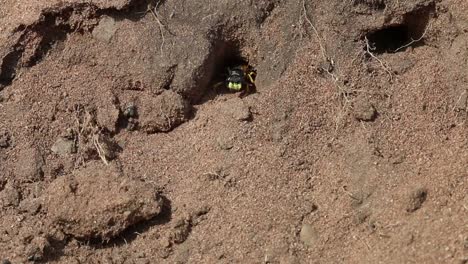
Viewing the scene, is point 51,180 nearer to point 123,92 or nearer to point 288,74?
point 123,92

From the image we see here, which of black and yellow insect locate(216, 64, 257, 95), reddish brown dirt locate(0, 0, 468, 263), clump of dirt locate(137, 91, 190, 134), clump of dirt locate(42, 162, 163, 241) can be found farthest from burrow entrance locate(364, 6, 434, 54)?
clump of dirt locate(42, 162, 163, 241)

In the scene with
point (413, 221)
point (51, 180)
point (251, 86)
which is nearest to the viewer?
point (413, 221)

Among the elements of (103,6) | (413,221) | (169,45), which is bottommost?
(413,221)

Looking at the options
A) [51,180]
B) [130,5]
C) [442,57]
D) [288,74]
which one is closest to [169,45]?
[130,5]

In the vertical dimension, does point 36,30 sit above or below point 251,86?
above

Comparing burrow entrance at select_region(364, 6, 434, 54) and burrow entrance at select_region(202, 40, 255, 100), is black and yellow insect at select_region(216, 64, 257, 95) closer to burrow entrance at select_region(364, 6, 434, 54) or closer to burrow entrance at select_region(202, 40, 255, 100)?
burrow entrance at select_region(202, 40, 255, 100)

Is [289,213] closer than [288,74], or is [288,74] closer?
[289,213]
